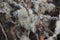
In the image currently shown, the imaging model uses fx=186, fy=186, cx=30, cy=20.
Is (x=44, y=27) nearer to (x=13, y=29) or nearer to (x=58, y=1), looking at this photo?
(x=13, y=29)

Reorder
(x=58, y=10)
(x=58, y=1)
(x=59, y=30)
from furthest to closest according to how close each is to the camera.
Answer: (x=58, y=1) < (x=58, y=10) < (x=59, y=30)

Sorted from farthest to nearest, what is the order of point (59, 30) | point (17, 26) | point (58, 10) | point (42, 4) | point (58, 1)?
1. point (58, 1)
2. point (58, 10)
3. point (42, 4)
4. point (17, 26)
5. point (59, 30)

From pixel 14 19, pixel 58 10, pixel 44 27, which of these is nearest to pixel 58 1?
pixel 58 10

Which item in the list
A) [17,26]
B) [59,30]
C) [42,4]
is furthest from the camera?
[42,4]

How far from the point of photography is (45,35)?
1.90m

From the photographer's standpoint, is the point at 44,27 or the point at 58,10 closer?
the point at 44,27

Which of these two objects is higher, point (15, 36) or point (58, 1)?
point (58, 1)

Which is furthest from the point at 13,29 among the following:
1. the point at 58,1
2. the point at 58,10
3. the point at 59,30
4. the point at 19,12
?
the point at 58,1

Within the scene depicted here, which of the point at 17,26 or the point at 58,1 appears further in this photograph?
the point at 58,1

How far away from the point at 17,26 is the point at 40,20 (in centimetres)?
23

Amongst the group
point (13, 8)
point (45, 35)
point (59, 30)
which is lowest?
point (45, 35)

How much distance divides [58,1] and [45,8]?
56 cm

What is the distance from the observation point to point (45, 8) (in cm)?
203

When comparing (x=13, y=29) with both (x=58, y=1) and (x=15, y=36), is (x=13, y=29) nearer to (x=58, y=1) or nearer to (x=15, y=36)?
(x=15, y=36)
